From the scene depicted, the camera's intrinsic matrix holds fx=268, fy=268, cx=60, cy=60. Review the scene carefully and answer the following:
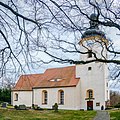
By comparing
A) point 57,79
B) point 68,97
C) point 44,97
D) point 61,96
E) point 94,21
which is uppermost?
point 94,21

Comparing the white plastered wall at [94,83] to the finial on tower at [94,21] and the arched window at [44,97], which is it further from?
the finial on tower at [94,21]

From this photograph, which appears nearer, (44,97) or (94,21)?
(94,21)

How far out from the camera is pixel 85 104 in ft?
126

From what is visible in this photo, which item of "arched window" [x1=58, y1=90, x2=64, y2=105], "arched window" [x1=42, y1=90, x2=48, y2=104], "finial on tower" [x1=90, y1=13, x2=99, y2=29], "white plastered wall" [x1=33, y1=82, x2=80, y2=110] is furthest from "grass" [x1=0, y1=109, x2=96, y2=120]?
"arched window" [x1=42, y1=90, x2=48, y2=104]

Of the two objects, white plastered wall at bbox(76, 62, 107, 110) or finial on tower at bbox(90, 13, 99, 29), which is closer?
finial on tower at bbox(90, 13, 99, 29)

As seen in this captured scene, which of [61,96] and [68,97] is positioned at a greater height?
[61,96]

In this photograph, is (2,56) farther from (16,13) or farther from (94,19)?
(94,19)

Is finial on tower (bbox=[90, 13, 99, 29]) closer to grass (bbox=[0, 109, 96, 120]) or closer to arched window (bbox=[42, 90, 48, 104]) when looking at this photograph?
A: grass (bbox=[0, 109, 96, 120])

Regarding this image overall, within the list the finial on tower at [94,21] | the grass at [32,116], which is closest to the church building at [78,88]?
the grass at [32,116]

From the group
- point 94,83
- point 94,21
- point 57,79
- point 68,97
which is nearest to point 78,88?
point 68,97

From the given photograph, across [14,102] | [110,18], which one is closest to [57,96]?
[14,102]

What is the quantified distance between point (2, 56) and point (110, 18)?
21.8ft

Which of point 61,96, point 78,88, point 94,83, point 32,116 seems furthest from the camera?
point 61,96

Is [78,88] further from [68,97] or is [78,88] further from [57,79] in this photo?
[57,79]
